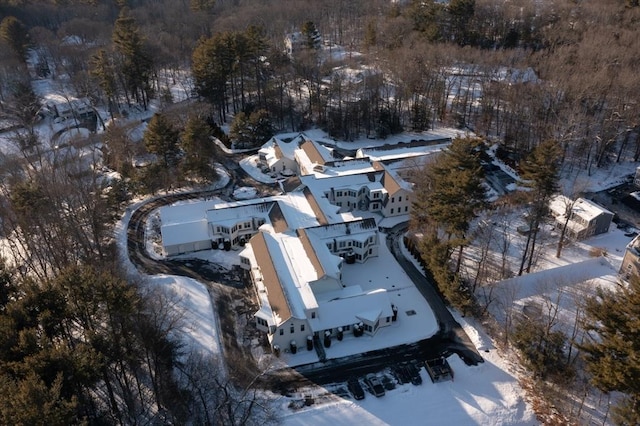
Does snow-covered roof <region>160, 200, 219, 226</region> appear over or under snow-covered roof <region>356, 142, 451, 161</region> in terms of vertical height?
under

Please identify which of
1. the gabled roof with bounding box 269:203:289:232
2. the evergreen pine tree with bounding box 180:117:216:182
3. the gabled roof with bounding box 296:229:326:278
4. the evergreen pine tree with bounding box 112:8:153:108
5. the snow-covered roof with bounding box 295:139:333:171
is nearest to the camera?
the gabled roof with bounding box 296:229:326:278

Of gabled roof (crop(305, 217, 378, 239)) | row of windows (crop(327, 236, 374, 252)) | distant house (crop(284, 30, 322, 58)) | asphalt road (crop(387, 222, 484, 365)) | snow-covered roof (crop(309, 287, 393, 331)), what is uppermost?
distant house (crop(284, 30, 322, 58))

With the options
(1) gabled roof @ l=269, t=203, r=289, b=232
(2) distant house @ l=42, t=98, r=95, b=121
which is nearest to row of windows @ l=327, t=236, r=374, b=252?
(1) gabled roof @ l=269, t=203, r=289, b=232

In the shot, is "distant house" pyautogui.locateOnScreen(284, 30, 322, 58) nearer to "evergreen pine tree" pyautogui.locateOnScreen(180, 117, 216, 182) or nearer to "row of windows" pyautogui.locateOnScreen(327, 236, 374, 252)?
"evergreen pine tree" pyautogui.locateOnScreen(180, 117, 216, 182)

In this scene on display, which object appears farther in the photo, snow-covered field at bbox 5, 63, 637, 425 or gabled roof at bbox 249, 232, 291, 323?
gabled roof at bbox 249, 232, 291, 323

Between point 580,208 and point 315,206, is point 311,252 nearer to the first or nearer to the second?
point 315,206

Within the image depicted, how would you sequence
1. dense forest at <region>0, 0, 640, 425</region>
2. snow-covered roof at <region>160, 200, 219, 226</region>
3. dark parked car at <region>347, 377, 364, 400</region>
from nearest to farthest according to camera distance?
dense forest at <region>0, 0, 640, 425</region>
dark parked car at <region>347, 377, 364, 400</region>
snow-covered roof at <region>160, 200, 219, 226</region>

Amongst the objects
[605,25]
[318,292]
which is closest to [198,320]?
[318,292]

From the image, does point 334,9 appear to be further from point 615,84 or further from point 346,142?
point 615,84
